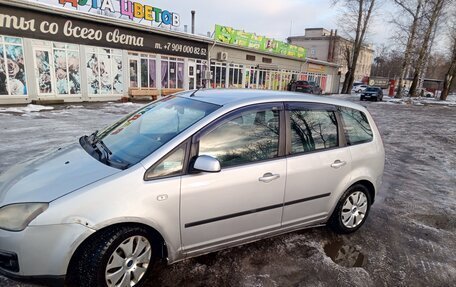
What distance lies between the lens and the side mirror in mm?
2406

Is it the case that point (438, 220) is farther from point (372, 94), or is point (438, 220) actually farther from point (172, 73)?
point (372, 94)

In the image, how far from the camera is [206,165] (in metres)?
2.41

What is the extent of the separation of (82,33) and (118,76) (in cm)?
300

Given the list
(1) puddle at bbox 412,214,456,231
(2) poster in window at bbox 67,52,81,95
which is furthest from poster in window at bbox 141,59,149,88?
(1) puddle at bbox 412,214,456,231

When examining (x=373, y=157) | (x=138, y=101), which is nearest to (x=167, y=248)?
(x=373, y=157)

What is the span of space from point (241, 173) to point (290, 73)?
33595 millimetres

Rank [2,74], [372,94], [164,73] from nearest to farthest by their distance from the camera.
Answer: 1. [2,74]
2. [164,73]
3. [372,94]

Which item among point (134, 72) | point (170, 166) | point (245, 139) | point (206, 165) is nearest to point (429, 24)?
point (134, 72)

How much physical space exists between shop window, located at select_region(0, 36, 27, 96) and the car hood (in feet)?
44.3

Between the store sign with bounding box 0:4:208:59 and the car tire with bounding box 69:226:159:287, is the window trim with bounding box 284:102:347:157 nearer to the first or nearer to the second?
the car tire with bounding box 69:226:159:287

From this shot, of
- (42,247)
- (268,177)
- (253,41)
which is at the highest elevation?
(253,41)

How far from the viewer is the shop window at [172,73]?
20422mm

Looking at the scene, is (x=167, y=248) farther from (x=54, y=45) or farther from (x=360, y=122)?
(x=54, y=45)

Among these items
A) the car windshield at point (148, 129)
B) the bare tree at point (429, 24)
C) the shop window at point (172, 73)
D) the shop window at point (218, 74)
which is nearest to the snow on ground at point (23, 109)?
the shop window at point (172, 73)
